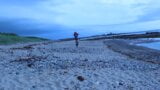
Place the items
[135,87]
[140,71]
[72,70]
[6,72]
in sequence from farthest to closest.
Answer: [140,71]
[72,70]
[6,72]
[135,87]

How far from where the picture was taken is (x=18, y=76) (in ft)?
34.0

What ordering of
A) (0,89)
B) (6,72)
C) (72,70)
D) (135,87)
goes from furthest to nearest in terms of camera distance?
(72,70)
(6,72)
(135,87)
(0,89)

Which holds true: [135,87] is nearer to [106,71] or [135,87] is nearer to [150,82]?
[150,82]

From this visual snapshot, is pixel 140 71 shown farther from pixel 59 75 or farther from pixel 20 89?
pixel 20 89

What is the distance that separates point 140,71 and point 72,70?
3142 mm

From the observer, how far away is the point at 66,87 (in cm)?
904

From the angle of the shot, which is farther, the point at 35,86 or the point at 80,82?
the point at 80,82

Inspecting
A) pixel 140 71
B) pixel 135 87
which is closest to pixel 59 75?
pixel 135 87

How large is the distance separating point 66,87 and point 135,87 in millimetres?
2332

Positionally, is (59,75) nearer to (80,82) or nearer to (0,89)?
(80,82)

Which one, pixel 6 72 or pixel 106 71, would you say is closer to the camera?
pixel 6 72

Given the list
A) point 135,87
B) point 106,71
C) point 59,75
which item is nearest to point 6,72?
point 59,75

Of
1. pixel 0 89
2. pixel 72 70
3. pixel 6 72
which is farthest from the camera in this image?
pixel 72 70

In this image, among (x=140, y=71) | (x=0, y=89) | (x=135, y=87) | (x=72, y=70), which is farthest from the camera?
(x=140, y=71)
